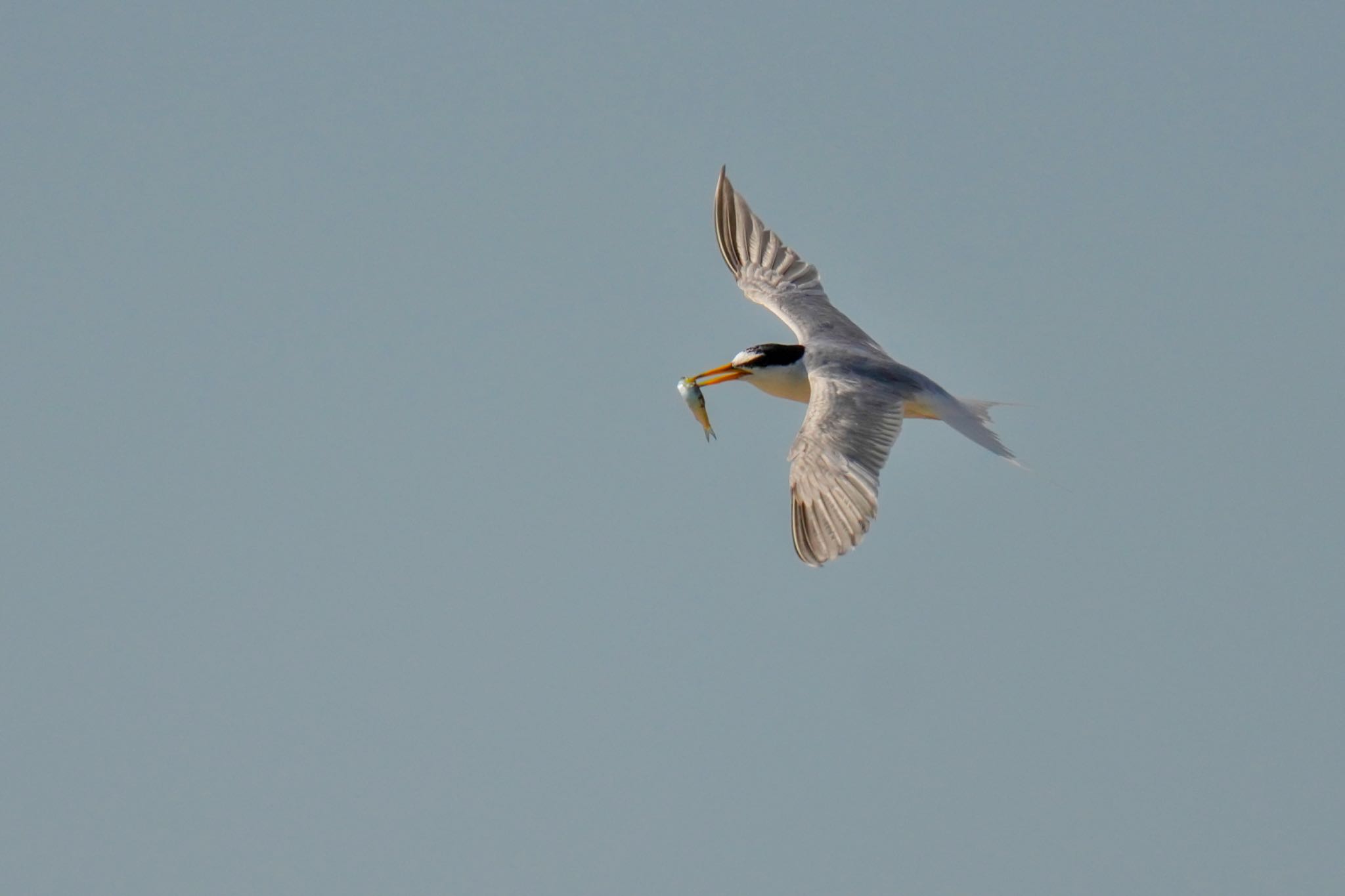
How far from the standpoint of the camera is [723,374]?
23.4m

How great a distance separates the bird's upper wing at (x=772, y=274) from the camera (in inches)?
993

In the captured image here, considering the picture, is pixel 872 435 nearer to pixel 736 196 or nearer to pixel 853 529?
pixel 853 529

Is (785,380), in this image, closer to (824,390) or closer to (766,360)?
(766,360)

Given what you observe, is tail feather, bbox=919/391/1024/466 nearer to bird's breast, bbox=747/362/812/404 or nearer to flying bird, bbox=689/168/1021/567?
flying bird, bbox=689/168/1021/567

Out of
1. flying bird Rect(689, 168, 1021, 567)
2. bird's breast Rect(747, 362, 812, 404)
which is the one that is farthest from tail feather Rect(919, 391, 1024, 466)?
bird's breast Rect(747, 362, 812, 404)

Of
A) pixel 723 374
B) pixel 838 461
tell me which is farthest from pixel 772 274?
pixel 838 461

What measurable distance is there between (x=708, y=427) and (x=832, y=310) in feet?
15.1

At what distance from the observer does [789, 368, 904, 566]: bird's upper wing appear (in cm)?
1797

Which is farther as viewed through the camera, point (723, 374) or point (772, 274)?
point (772, 274)

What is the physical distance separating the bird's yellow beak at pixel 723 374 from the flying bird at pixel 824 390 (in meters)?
0.02

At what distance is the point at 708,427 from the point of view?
2205 cm

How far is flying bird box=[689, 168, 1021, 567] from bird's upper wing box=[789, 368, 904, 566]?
0.01 meters

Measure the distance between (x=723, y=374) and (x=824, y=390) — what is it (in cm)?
262

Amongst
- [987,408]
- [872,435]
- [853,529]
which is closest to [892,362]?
[987,408]
